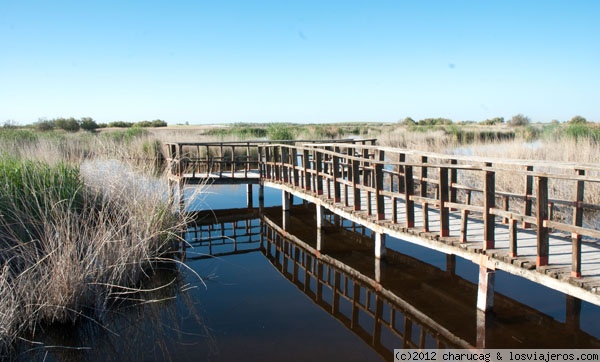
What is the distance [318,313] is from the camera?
7254 millimetres

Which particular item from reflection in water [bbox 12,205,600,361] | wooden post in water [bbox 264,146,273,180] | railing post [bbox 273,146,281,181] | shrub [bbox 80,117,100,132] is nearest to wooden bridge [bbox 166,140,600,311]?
reflection in water [bbox 12,205,600,361]

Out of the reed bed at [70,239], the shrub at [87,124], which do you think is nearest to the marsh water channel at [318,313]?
the reed bed at [70,239]

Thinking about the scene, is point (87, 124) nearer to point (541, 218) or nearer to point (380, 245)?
point (380, 245)

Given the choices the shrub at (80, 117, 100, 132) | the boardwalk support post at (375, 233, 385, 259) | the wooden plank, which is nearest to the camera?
the wooden plank

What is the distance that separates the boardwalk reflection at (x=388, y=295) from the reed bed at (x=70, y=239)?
2.06 m

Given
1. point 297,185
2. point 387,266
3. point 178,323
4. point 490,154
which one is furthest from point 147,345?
point 490,154

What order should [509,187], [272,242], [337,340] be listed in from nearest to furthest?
[337,340] → [272,242] → [509,187]

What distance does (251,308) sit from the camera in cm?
739

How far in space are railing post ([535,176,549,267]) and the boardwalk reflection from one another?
43.7 inches

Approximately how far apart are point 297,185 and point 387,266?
164 inches

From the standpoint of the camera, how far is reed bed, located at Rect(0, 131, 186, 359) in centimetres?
629

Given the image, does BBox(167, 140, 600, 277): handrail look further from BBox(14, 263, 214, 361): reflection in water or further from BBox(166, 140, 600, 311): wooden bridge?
BBox(14, 263, 214, 361): reflection in water

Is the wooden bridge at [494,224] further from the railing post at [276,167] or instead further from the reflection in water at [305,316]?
the railing post at [276,167]

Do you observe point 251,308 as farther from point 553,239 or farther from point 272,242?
point 553,239
